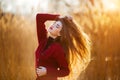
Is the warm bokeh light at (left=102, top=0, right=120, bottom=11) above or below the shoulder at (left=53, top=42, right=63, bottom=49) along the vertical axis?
above

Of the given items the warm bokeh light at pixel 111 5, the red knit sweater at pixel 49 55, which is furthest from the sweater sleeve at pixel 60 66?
the warm bokeh light at pixel 111 5

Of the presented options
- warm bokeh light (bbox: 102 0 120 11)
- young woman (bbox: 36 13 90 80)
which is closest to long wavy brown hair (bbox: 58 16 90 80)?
young woman (bbox: 36 13 90 80)

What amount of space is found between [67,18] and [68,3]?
0.04 m

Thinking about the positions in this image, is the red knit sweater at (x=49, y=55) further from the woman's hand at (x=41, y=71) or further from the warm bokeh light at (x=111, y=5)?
the warm bokeh light at (x=111, y=5)

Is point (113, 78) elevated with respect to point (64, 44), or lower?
lower

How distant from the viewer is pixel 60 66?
1092 mm

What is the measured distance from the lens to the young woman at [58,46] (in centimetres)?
109

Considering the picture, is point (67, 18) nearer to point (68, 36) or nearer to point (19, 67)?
point (68, 36)

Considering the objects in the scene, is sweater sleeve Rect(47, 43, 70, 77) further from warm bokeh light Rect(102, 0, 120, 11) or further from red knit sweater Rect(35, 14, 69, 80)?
warm bokeh light Rect(102, 0, 120, 11)

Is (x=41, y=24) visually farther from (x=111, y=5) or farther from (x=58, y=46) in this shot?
(x=111, y=5)

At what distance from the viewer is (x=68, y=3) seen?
109cm

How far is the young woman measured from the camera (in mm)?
1086

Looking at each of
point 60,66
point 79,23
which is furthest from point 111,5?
point 60,66

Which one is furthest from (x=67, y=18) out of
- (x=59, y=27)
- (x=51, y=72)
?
(x=51, y=72)
